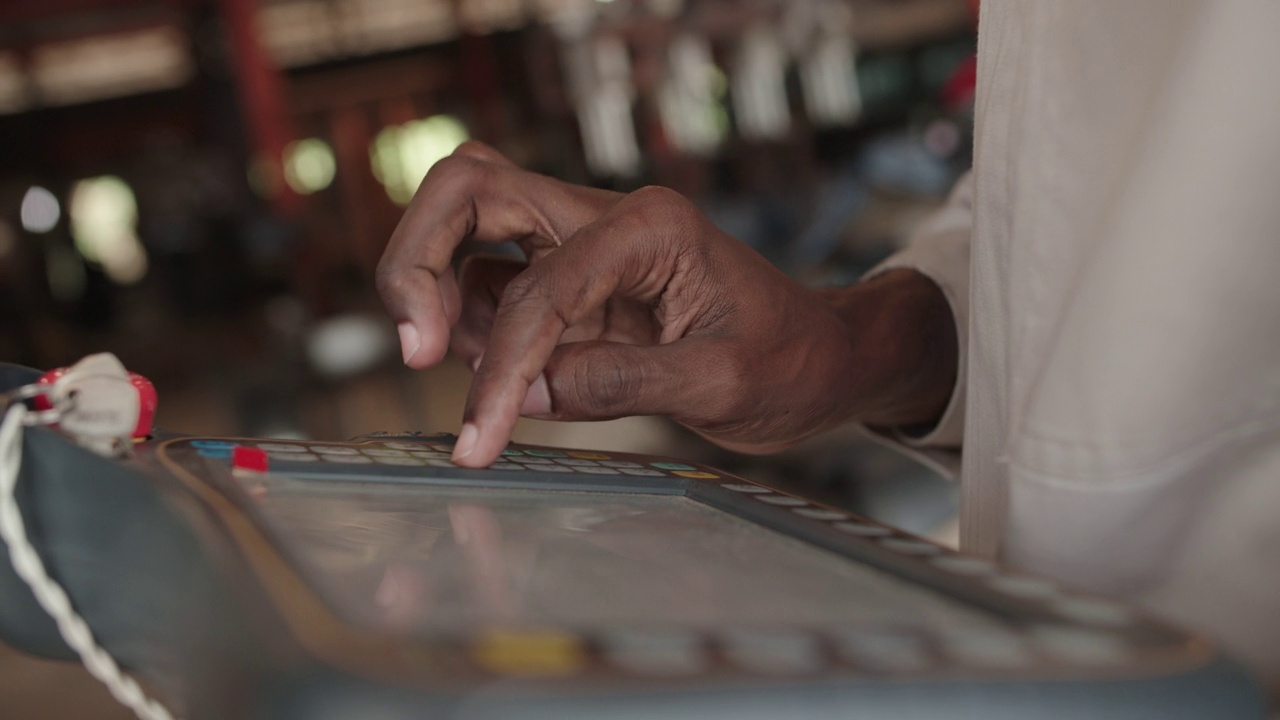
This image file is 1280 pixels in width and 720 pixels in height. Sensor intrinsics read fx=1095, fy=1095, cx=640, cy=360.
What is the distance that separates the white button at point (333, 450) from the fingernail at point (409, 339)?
13 cm

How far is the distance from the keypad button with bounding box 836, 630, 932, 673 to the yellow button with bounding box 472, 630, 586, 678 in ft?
0.22

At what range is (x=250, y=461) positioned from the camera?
0.45 meters

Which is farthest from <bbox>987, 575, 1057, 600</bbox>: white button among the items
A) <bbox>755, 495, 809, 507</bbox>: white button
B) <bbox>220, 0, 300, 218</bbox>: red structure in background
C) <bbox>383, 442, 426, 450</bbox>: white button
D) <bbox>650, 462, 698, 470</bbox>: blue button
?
<bbox>220, 0, 300, 218</bbox>: red structure in background

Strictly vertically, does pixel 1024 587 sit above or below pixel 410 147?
above

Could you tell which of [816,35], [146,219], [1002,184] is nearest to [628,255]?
[1002,184]

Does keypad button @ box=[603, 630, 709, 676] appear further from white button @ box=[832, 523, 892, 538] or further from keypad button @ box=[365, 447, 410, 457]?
keypad button @ box=[365, 447, 410, 457]

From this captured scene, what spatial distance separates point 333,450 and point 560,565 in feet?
0.64

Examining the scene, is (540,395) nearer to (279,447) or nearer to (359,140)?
(279,447)

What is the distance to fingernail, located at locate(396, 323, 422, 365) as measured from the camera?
64cm

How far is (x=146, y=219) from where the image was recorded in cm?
878

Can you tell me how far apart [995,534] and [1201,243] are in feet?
0.72

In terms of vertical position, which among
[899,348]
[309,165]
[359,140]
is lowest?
[309,165]

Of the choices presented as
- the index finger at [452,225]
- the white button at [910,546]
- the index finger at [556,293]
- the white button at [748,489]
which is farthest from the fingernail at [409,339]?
the white button at [910,546]

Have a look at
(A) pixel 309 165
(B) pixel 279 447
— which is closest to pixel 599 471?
(B) pixel 279 447
